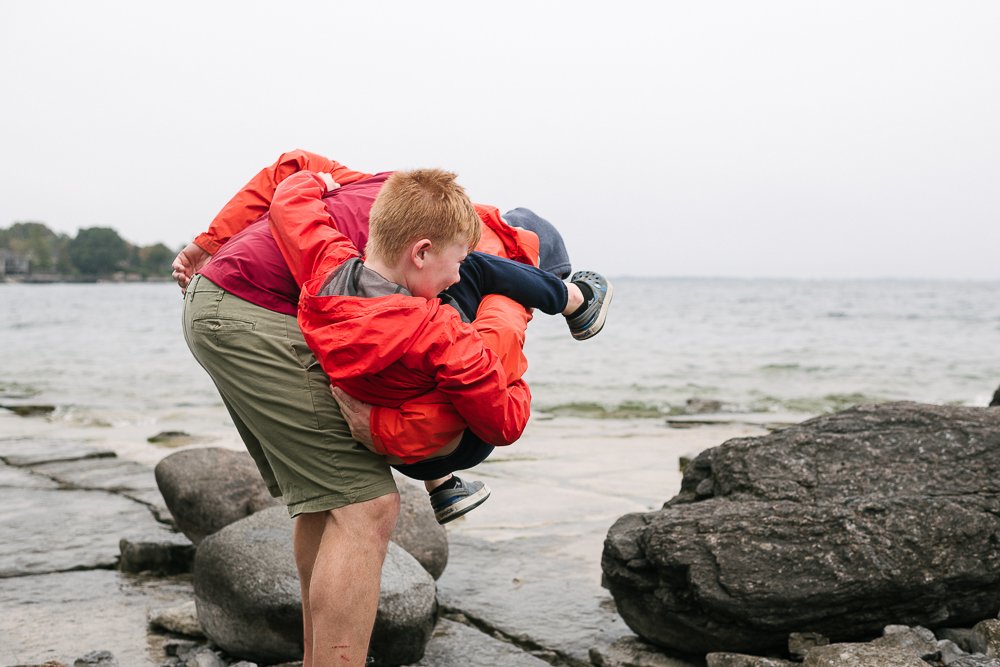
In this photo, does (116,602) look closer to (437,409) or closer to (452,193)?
(437,409)

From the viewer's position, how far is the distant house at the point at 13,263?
127750 millimetres

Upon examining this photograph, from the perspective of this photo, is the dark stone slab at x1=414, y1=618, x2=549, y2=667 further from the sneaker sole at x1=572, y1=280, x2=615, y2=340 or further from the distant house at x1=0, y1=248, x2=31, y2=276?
the distant house at x1=0, y1=248, x2=31, y2=276

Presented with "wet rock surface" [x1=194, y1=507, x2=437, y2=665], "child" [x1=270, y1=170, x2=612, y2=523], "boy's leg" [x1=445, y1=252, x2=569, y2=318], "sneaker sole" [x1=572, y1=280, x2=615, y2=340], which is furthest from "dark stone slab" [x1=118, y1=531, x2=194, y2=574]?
"boy's leg" [x1=445, y1=252, x2=569, y2=318]

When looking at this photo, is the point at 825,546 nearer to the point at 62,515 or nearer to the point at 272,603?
the point at 272,603

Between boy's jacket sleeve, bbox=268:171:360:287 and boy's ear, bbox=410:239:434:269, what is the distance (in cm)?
21

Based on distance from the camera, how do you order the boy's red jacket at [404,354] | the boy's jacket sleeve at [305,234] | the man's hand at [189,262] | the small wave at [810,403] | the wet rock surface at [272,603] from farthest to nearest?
the small wave at [810,403], the wet rock surface at [272,603], the man's hand at [189,262], the boy's jacket sleeve at [305,234], the boy's red jacket at [404,354]

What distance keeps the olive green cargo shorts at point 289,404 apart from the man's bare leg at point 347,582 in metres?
0.06

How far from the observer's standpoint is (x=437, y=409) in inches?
96.1

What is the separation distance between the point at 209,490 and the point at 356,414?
2.89 meters

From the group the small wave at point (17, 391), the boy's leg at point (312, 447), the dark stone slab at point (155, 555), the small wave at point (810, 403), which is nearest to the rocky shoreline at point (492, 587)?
the dark stone slab at point (155, 555)

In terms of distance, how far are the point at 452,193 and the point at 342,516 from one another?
910 millimetres

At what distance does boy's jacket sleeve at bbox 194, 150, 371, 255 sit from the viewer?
9.77 ft

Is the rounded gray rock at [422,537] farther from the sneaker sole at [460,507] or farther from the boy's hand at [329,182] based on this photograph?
the boy's hand at [329,182]

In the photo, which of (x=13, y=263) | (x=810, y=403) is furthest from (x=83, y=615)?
(x=13, y=263)
